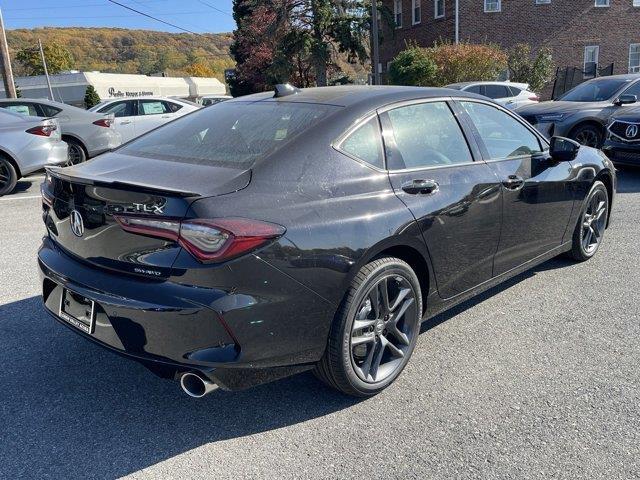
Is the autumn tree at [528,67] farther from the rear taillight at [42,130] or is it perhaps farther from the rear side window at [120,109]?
the rear taillight at [42,130]

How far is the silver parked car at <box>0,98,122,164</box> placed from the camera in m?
10.7

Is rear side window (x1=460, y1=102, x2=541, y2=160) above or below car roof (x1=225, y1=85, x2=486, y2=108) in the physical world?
below

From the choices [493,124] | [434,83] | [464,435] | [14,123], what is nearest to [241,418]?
[464,435]

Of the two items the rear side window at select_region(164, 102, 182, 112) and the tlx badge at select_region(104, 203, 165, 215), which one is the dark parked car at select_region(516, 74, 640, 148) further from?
the tlx badge at select_region(104, 203, 165, 215)

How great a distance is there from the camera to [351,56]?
94.4 feet

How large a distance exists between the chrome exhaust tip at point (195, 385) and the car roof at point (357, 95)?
1.66m

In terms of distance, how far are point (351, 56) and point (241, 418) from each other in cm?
2800

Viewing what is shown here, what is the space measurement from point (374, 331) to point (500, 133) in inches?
75.0

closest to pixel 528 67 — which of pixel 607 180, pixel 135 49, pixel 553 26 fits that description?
pixel 553 26

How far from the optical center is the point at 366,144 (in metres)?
3.02

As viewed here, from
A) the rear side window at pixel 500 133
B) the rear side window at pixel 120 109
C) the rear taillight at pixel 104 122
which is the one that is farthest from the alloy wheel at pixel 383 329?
the rear side window at pixel 120 109

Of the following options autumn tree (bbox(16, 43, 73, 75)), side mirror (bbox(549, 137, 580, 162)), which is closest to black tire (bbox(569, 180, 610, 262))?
side mirror (bbox(549, 137, 580, 162))

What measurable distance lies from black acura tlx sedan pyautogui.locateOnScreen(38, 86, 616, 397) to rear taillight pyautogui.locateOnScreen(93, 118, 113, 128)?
26.6 ft

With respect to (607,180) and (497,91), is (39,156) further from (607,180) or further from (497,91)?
(497,91)
